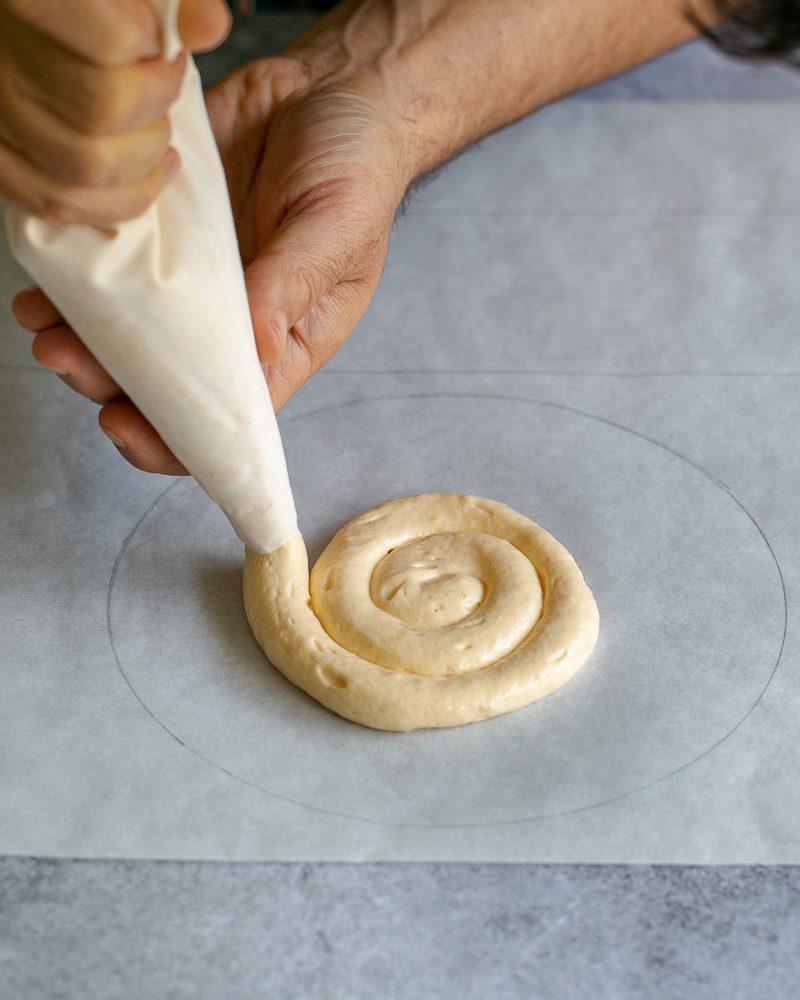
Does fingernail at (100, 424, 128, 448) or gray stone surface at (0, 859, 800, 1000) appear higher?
fingernail at (100, 424, 128, 448)

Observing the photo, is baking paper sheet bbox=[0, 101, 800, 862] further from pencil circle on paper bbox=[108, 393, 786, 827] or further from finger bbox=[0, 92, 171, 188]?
finger bbox=[0, 92, 171, 188]

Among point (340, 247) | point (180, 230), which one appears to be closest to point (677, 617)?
point (340, 247)

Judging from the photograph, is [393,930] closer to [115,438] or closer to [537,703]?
[537,703]

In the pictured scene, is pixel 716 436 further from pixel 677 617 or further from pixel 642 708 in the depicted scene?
pixel 642 708

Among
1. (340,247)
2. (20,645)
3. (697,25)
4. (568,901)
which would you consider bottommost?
(568,901)

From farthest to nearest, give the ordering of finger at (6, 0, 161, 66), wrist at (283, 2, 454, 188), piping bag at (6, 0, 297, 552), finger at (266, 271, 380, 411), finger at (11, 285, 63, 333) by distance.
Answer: wrist at (283, 2, 454, 188) < finger at (266, 271, 380, 411) < finger at (11, 285, 63, 333) < piping bag at (6, 0, 297, 552) < finger at (6, 0, 161, 66)

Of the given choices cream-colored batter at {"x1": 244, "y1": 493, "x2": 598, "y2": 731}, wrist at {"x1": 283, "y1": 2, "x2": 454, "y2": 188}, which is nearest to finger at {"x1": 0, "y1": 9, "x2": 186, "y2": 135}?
cream-colored batter at {"x1": 244, "y1": 493, "x2": 598, "y2": 731}

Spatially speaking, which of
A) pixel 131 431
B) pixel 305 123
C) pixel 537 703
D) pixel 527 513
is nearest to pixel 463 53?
pixel 305 123
